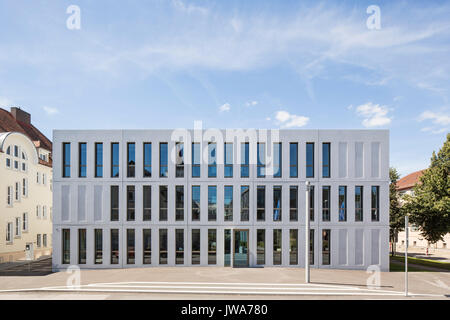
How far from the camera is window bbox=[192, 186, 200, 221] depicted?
19.5 m

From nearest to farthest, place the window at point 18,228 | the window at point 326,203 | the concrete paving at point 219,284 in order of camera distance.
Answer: the concrete paving at point 219,284 < the window at point 326,203 < the window at point 18,228

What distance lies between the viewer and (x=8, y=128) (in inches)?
1168

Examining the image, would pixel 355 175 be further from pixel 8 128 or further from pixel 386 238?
pixel 8 128

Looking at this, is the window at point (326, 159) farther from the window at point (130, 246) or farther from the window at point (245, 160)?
the window at point (130, 246)

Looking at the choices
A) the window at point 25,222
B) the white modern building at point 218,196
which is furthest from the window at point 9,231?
the white modern building at point 218,196

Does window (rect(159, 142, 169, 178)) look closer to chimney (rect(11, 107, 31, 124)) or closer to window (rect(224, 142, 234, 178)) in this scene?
window (rect(224, 142, 234, 178))

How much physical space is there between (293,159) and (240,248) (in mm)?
7240

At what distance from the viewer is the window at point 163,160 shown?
1967 cm

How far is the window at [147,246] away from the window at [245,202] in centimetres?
661

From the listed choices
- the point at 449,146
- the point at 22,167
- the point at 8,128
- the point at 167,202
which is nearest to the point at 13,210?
the point at 22,167

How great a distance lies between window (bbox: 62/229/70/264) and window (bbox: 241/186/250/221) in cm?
1223

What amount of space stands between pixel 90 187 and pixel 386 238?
20.8m

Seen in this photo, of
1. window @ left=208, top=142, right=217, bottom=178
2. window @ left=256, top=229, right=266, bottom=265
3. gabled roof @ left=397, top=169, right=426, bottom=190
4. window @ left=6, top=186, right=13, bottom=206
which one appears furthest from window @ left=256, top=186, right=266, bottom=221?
gabled roof @ left=397, top=169, right=426, bottom=190

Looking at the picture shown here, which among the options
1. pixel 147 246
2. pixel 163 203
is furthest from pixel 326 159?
pixel 147 246
